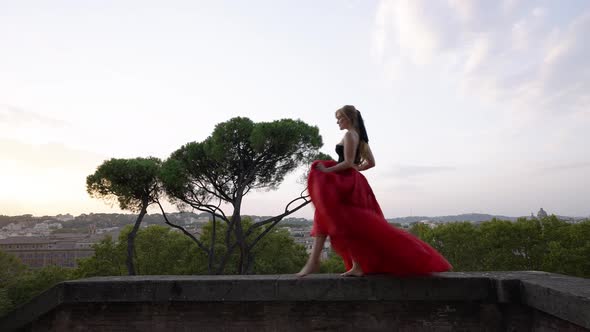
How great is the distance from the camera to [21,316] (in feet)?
14.1

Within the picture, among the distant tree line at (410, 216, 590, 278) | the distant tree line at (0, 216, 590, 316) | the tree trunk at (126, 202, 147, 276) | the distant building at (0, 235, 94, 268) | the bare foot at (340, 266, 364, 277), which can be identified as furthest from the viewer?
the distant building at (0, 235, 94, 268)

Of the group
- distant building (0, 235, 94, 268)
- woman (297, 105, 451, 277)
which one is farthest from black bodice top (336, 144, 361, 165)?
distant building (0, 235, 94, 268)

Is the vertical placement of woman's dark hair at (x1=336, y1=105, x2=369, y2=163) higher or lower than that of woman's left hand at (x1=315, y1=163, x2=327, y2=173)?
higher

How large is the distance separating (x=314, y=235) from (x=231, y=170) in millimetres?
16909

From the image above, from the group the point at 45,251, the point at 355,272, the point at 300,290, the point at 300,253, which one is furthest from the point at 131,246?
the point at 45,251

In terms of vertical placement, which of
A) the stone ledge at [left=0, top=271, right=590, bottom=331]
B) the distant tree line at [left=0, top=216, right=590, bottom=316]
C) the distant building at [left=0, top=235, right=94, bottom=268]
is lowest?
the distant building at [left=0, top=235, right=94, bottom=268]

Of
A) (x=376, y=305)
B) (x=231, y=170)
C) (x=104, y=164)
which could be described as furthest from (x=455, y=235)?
(x=376, y=305)

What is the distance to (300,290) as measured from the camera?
4086mm

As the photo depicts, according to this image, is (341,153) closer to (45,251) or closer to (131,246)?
(131,246)

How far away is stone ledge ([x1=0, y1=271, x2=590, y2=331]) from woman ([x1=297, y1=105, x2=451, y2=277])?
0.52 feet

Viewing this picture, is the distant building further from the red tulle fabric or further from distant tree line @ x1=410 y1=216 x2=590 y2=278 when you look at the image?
the red tulle fabric

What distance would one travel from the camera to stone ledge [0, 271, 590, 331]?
3957mm

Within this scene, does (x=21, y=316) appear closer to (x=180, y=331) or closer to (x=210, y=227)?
(x=180, y=331)

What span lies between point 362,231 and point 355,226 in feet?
0.27
